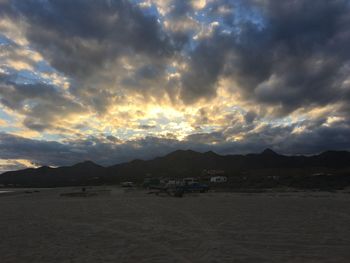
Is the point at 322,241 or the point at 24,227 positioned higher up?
the point at 24,227

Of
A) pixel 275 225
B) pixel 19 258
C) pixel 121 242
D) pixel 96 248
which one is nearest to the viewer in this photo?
pixel 19 258

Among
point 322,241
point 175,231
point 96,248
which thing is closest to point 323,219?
point 322,241

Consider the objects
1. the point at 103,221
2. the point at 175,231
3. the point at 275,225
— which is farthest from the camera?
the point at 103,221

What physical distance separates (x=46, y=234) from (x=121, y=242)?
13.7ft

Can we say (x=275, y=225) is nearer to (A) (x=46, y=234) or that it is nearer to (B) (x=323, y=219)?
(B) (x=323, y=219)

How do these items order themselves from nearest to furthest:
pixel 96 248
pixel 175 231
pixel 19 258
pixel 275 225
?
1. pixel 19 258
2. pixel 96 248
3. pixel 175 231
4. pixel 275 225

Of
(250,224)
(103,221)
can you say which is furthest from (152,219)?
(250,224)

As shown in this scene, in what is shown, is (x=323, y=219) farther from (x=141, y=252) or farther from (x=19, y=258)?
(x=19, y=258)

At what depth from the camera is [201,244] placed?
1132cm

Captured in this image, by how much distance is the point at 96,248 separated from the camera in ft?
36.8

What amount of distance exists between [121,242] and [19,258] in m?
3.39

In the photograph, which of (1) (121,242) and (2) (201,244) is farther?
(1) (121,242)

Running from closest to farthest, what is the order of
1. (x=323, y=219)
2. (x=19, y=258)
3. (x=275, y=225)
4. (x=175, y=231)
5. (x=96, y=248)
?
(x=19, y=258) → (x=96, y=248) → (x=175, y=231) → (x=275, y=225) → (x=323, y=219)

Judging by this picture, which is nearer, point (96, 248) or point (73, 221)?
point (96, 248)
